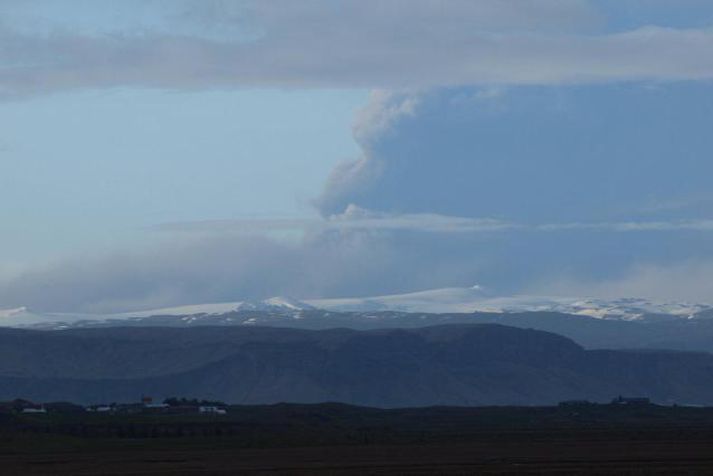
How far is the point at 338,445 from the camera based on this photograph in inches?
5295

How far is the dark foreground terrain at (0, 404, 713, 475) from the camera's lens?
338 feet

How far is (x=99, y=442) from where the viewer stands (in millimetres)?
142750

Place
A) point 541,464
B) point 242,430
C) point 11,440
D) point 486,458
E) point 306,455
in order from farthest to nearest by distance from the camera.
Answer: point 242,430, point 11,440, point 306,455, point 486,458, point 541,464

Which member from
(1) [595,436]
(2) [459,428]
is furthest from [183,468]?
(2) [459,428]

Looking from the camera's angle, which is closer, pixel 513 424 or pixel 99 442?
pixel 99 442

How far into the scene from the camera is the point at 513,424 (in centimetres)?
18538

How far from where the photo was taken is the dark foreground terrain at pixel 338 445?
103 meters

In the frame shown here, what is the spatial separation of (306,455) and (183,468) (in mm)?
14720

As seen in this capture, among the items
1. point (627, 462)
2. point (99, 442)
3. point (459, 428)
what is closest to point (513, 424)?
point (459, 428)

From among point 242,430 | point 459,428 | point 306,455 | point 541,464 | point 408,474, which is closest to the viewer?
point 408,474

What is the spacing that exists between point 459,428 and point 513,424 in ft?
39.3

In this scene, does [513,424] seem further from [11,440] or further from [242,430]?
Result: [11,440]

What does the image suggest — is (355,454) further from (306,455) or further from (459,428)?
(459,428)

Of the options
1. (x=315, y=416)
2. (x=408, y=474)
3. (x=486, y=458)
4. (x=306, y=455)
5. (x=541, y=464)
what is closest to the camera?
(x=408, y=474)
